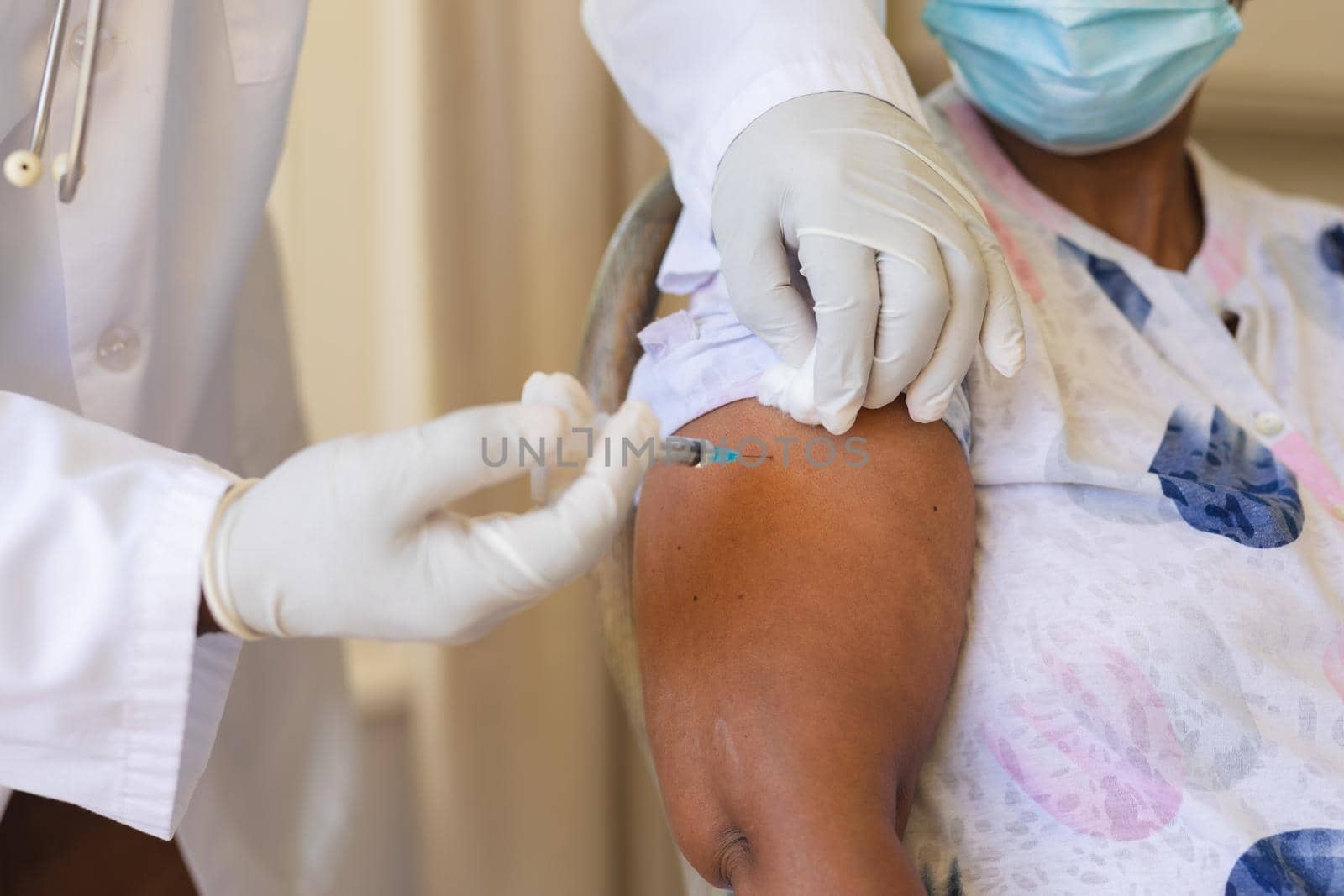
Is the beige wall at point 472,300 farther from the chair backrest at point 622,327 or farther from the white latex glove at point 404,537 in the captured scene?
the white latex glove at point 404,537

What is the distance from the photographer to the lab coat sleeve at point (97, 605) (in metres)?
0.56

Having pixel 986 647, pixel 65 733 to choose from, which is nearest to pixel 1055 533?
pixel 986 647

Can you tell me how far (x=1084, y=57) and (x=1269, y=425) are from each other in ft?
1.14

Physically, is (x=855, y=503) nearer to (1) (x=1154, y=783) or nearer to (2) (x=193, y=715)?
(1) (x=1154, y=783)

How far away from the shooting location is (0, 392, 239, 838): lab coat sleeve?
0.56 metres

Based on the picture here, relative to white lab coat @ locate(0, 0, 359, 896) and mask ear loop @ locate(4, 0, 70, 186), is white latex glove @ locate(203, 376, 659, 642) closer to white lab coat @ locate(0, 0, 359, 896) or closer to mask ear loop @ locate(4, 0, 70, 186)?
white lab coat @ locate(0, 0, 359, 896)

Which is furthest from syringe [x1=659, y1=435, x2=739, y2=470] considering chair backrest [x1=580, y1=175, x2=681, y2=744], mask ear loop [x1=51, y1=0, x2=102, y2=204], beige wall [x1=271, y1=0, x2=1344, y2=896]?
beige wall [x1=271, y1=0, x2=1344, y2=896]

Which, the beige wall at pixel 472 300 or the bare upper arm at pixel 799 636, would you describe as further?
the beige wall at pixel 472 300

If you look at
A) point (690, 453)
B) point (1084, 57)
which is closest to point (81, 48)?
point (690, 453)

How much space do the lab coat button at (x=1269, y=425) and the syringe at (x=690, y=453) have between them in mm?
470

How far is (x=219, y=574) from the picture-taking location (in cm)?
56

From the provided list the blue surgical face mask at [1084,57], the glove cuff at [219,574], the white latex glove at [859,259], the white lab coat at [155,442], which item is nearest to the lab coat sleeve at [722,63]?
the white latex glove at [859,259]

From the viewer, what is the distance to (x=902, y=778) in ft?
2.15

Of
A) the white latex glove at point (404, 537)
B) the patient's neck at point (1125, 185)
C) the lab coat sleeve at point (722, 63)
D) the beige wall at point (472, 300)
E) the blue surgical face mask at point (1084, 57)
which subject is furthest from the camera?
the beige wall at point (472, 300)
